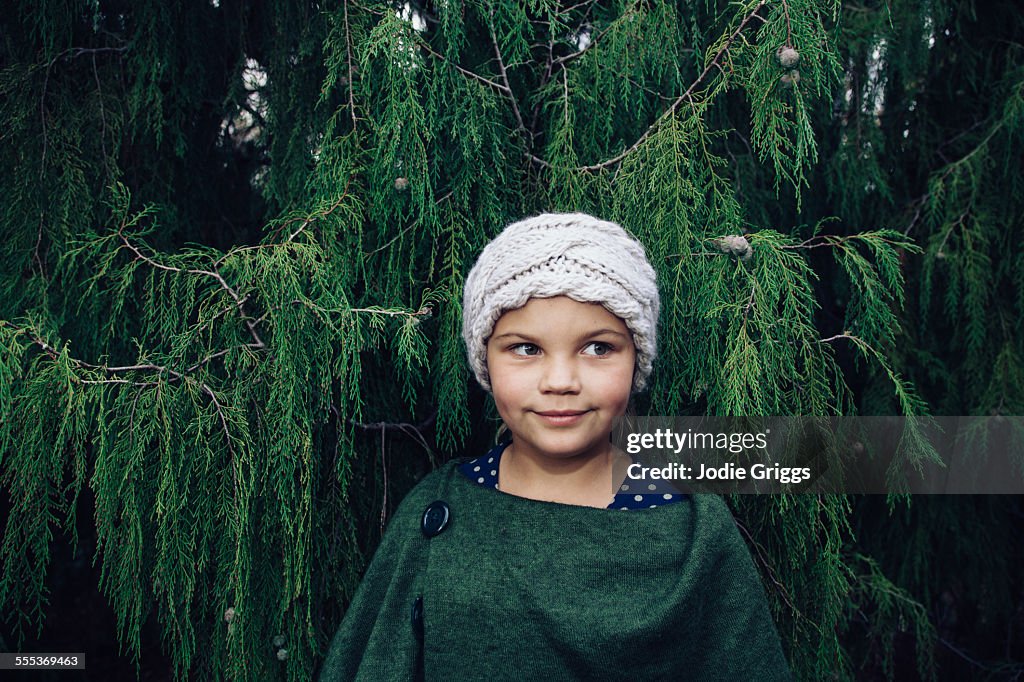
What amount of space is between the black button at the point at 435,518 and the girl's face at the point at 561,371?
0.27 meters

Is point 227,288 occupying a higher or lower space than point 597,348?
higher

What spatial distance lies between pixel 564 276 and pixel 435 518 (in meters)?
0.64

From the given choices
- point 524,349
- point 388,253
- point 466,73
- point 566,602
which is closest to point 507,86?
point 466,73

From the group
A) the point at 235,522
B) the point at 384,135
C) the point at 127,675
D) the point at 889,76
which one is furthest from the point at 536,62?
the point at 127,675

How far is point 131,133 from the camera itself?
242 cm

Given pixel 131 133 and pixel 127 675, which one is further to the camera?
pixel 127 675

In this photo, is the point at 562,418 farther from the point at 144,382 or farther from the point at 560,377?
the point at 144,382

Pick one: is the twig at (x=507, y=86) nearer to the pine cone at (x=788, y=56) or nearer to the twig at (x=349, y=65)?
the twig at (x=349, y=65)

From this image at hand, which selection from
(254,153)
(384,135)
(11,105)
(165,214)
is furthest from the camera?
(254,153)

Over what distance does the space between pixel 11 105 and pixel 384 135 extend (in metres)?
1.17

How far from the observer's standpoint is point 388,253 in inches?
86.0

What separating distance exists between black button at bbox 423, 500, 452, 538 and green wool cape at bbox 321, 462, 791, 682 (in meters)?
0.01

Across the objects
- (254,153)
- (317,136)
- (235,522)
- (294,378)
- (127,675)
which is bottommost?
(127,675)

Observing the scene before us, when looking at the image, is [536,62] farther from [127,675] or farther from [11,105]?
[127,675]
